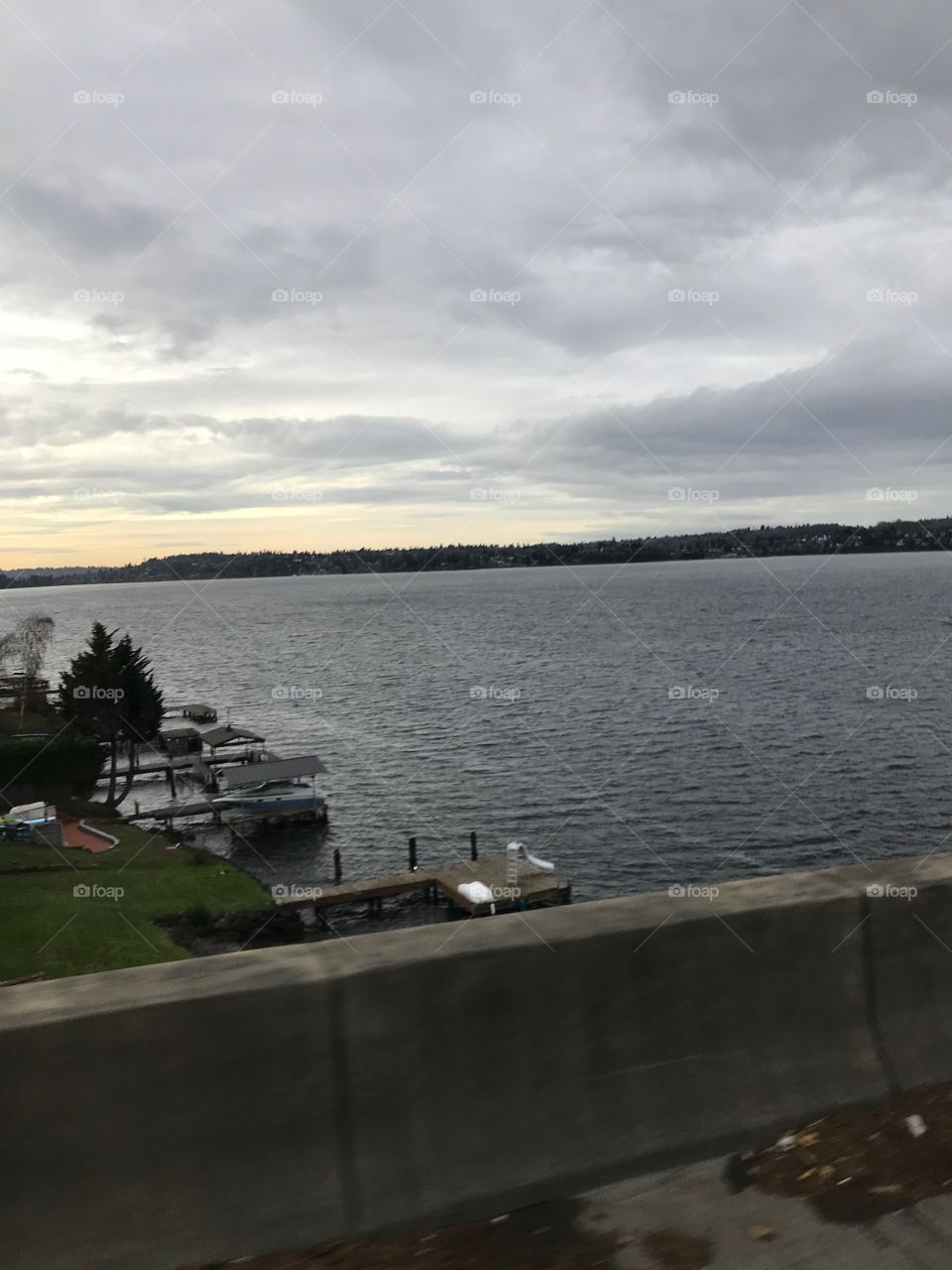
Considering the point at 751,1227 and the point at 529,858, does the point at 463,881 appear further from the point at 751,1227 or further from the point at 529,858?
the point at 751,1227

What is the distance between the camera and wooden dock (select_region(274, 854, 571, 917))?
31688mm

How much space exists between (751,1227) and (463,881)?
30738 mm

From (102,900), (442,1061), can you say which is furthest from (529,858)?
(442,1061)

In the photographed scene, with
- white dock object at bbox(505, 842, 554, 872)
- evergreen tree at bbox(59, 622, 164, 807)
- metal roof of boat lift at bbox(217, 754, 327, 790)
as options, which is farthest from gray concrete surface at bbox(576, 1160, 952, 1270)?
evergreen tree at bbox(59, 622, 164, 807)

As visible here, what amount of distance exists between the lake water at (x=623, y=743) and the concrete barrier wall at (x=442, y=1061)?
1122 inches

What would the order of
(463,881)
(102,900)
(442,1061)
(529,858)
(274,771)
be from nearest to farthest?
(442,1061)
(102,900)
(463,881)
(529,858)
(274,771)

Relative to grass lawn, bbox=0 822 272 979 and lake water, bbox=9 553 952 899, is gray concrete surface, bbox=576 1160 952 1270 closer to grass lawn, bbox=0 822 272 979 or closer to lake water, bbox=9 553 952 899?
grass lawn, bbox=0 822 272 979

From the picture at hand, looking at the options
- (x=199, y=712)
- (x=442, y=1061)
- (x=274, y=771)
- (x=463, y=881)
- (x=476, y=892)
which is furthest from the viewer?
(x=199, y=712)

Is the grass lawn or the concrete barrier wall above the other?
the concrete barrier wall

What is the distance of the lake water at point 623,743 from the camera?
3750 centimetres

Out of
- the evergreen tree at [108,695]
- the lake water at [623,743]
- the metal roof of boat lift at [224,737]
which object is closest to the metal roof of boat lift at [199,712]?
the lake water at [623,743]

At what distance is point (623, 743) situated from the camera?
53.3 meters

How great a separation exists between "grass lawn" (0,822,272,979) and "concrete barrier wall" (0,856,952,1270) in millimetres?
18363

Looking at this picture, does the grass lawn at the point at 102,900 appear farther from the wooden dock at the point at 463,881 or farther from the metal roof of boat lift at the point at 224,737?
the metal roof of boat lift at the point at 224,737
